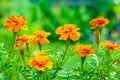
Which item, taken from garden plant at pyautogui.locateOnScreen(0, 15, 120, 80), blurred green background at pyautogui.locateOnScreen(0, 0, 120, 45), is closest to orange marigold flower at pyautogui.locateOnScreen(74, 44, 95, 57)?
garden plant at pyautogui.locateOnScreen(0, 15, 120, 80)

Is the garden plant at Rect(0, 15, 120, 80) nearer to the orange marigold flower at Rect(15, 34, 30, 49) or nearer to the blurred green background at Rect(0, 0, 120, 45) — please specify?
the orange marigold flower at Rect(15, 34, 30, 49)

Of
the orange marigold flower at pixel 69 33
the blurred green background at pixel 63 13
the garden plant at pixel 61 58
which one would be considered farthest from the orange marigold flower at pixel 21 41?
the blurred green background at pixel 63 13

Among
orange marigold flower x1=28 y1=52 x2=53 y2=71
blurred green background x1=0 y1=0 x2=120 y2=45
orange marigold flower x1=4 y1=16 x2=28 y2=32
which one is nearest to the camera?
orange marigold flower x1=28 y1=52 x2=53 y2=71

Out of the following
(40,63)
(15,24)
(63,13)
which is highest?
(63,13)

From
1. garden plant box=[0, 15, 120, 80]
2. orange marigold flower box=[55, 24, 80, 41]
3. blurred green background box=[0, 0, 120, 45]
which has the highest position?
blurred green background box=[0, 0, 120, 45]

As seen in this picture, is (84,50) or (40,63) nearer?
(40,63)

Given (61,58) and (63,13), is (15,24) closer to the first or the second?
(61,58)

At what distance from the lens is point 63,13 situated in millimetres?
7066

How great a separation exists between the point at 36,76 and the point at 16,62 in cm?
9

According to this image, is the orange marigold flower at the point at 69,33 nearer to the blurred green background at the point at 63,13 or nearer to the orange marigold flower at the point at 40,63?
the orange marigold flower at the point at 40,63

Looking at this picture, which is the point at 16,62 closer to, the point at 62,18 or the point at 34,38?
the point at 34,38

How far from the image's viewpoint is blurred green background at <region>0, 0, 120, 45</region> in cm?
645

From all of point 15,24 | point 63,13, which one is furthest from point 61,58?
point 63,13

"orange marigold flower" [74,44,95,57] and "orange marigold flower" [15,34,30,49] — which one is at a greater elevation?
Result: "orange marigold flower" [15,34,30,49]
